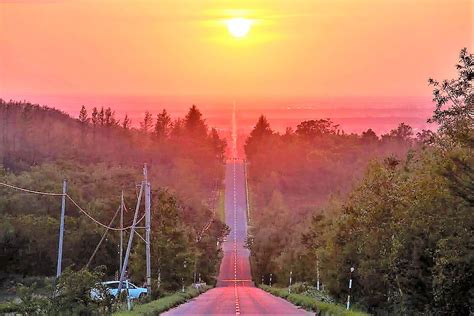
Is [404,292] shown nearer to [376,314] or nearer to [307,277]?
[376,314]

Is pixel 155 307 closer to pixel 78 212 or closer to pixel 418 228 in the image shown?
pixel 418 228

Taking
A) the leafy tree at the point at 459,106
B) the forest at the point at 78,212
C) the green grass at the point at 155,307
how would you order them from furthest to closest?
the forest at the point at 78,212
the green grass at the point at 155,307
the leafy tree at the point at 459,106

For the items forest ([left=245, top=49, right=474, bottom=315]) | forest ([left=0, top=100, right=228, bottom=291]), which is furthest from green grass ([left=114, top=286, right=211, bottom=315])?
forest ([left=245, top=49, right=474, bottom=315])

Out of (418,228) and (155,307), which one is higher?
(418,228)

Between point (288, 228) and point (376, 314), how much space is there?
86.0m

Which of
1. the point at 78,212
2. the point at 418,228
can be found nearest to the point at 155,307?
the point at 418,228

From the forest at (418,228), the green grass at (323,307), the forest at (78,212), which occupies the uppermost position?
the forest at (78,212)

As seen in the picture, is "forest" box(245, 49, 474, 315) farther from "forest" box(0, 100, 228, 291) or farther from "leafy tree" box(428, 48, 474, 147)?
"forest" box(0, 100, 228, 291)

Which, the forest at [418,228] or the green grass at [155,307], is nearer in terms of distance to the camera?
the forest at [418,228]

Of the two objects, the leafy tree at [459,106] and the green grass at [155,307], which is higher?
the leafy tree at [459,106]

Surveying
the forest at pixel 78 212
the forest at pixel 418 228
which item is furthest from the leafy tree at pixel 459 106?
the forest at pixel 78 212

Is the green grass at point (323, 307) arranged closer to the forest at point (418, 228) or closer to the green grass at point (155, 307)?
the forest at point (418, 228)

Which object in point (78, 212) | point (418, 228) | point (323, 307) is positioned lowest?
point (323, 307)

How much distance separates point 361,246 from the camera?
41.8 metres
